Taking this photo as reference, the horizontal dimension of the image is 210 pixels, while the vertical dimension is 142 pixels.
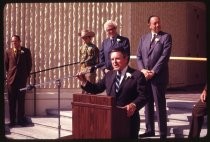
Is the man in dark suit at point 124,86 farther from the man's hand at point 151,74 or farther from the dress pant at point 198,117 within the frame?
the man's hand at point 151,74

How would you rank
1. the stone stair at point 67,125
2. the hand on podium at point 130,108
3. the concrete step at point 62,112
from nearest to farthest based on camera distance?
the hand on podium at point 130,108, the stone stair at point 67,125, the concrete step at point 62,112

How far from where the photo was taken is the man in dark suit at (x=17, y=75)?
6434 millimetres

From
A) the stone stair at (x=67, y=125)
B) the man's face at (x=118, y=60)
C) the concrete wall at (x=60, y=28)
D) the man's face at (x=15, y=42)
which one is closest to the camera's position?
the man's face at (x=118, y=60)

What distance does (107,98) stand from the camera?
3.11 metres

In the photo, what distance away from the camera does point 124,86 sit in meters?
3.71

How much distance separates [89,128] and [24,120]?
11.4 feet

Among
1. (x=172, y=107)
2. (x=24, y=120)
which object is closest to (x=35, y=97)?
(x=24, y=120)

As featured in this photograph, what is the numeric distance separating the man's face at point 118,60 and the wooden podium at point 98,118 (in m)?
0.47

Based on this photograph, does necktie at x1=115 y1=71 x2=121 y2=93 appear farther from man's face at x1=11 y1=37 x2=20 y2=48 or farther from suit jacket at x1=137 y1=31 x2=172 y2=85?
man's face at x1=11 y1=37 x2=20 y2=48

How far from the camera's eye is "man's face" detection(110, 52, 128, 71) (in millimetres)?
3557

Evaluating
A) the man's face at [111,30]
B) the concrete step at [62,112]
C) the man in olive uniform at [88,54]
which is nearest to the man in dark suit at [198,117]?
the man's face at [111,30]

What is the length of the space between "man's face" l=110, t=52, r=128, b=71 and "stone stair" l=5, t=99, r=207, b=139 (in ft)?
5.69

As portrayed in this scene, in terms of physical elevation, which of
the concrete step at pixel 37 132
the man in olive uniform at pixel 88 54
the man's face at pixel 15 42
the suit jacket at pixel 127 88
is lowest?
the concrete step at pixel 37 132

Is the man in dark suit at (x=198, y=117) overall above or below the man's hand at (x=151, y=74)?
below
